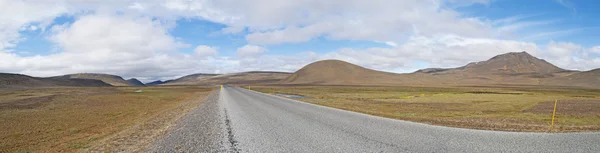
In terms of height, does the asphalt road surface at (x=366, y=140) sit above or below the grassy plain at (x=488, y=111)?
above

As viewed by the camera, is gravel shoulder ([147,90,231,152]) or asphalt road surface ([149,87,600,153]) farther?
gravel shoulder ([147,90,231,152])

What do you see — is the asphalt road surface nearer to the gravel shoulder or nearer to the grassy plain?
the gravel shoulder

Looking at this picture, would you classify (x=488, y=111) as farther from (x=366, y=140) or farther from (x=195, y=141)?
(x=195, y=141)

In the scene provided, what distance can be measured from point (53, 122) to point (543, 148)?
27.0m

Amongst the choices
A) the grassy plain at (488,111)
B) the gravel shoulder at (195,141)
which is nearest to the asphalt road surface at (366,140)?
the gravel shoulder at (195,141)

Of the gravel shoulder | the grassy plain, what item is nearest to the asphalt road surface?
the gravel shoulder

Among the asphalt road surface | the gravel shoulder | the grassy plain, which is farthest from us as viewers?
the grassy plain

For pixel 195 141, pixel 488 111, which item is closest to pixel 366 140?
pixel 195 141

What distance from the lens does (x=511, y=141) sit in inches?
453

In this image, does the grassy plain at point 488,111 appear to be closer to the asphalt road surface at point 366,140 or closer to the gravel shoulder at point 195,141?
the asphalt road surface at point 366,140

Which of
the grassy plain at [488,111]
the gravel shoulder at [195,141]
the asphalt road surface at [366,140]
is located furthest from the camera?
the grassy plain at [488,111]

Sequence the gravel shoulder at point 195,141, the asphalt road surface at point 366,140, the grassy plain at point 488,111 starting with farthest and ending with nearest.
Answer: the grassy plain at point 488,111 < the gravel shoulder at point 195,141 < the asphalt road surface at point 366,140

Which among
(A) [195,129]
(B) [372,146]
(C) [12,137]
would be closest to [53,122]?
(C) [12,137]

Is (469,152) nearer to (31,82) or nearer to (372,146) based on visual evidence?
(372,146)
